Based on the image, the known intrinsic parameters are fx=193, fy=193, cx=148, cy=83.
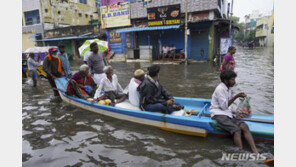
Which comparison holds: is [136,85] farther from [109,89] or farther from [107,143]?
[107,143]

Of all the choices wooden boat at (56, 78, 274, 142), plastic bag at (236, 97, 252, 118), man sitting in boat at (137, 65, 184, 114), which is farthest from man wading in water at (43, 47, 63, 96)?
plastic bag at (236, 97, 252, 118)

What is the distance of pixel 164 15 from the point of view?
15453 millimetres

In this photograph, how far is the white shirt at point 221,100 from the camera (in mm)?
3406

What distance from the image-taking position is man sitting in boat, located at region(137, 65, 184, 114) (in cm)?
405

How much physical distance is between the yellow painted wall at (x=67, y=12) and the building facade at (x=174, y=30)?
33.3 ft

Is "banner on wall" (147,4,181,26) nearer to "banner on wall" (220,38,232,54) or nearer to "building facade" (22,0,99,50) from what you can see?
"banner on wall" (220,38,232,54)

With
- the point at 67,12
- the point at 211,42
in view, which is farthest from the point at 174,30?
the point at 67,12

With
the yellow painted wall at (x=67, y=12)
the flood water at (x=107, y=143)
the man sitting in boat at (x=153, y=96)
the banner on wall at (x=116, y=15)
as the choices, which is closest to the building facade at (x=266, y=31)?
the banner on wall at (x=116, y=15)

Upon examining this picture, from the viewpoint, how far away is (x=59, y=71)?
22.5ft

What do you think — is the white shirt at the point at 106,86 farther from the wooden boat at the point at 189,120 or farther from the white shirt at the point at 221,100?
the white shirt at the point at 221,100

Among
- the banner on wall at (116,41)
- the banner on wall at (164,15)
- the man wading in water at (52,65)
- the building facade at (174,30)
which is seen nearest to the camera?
the man wading in water at (52,65)

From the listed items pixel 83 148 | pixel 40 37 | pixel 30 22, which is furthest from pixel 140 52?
pixel 30 22

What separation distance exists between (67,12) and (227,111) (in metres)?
27.6

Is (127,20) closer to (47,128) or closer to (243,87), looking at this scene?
(243,87)
